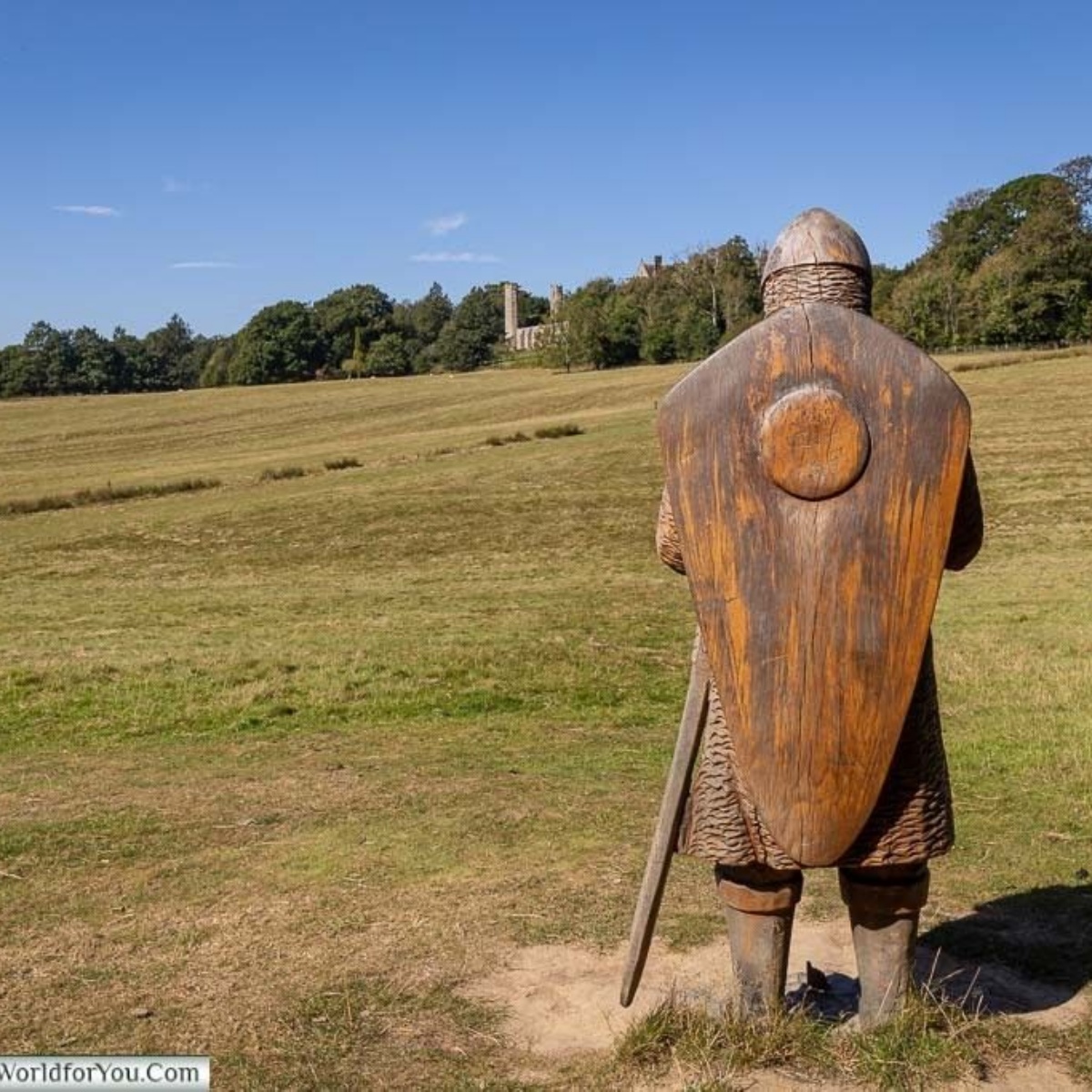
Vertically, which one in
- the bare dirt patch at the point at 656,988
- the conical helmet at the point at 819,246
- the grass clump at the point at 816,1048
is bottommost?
the bare dirt patch at the point at 656,988

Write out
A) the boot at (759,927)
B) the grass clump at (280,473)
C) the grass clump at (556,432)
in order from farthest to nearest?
the grass clump at (556,432), the grass clump at (280,473), the boot at (759,927)

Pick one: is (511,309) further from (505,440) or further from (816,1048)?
(816,1048)

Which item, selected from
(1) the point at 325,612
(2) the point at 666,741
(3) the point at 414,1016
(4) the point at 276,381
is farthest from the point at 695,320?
(3) the point at 414,1016

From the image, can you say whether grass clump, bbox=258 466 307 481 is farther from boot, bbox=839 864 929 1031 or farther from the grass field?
boot, bbox=839 864 929 1031

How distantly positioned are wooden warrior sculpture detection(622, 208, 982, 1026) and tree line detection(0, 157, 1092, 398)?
144 feet

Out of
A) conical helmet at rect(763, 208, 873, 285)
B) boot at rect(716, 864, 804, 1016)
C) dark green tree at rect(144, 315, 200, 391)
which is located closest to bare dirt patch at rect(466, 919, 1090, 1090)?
boot at rect(716, 864, 804, 1016)

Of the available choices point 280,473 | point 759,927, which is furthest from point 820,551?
point 280,473

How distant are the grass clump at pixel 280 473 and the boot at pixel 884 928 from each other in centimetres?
3197

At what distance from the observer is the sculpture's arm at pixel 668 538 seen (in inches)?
159

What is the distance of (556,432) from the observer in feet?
131

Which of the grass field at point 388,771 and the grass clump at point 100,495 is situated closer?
the grass field at point 388,771

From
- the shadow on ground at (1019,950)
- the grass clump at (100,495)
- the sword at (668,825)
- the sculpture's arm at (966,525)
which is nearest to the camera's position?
the sculpture's arm at (966,525)

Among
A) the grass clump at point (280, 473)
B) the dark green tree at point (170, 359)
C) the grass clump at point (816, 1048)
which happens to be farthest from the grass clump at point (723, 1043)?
the dark green tree at point (170, 359)

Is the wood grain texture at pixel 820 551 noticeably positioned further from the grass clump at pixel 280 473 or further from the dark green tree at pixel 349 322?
the dark green tree at pixel 349 322
